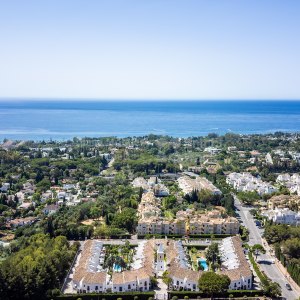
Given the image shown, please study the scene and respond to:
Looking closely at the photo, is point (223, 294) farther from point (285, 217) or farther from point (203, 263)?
point (285, 217)

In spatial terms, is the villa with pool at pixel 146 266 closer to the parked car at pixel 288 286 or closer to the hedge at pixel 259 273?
the hedge at pixel 259 273

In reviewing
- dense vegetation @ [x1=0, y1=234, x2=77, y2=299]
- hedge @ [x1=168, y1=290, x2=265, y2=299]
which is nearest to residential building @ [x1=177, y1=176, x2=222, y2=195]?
hedge @ [x1=168, y1=290, x2=265, y2=299]

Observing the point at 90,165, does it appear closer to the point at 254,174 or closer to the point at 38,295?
the point at 254,174

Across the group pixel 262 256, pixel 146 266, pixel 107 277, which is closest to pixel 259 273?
pixel 262 256

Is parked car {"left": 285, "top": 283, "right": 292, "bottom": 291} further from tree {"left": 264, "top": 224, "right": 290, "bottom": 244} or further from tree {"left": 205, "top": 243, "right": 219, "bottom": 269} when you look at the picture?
tree {"left": 264, "top": 224, "right": 290, "bottom": 244}

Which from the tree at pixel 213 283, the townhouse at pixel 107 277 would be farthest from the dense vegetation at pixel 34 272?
the tree at pixel 213 283

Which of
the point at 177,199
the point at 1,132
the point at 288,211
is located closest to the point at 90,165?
the point at 177,199
